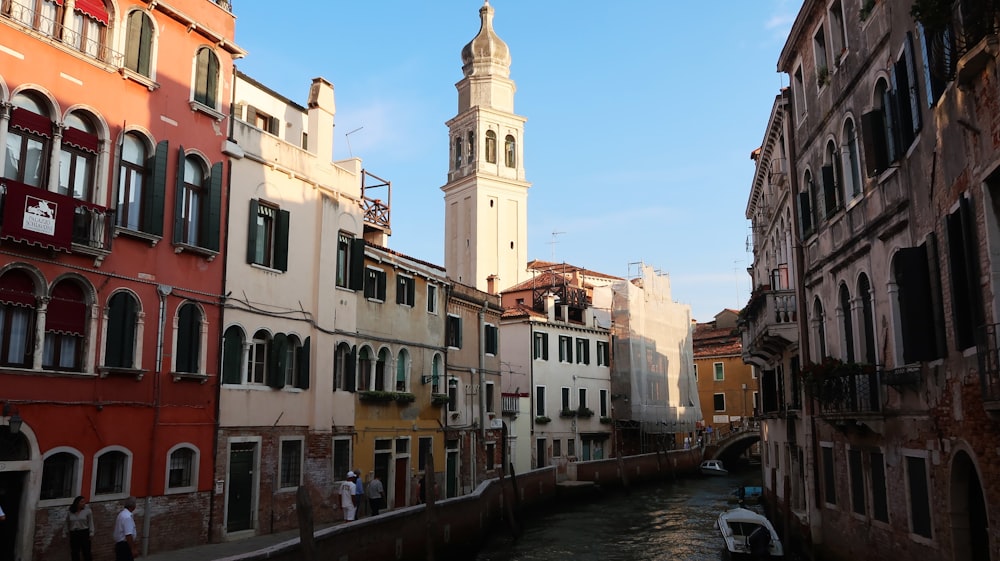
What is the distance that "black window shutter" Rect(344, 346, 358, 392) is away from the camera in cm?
1895

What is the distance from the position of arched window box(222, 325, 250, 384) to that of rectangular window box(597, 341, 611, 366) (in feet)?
84.4

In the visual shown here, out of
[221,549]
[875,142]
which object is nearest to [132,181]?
[221,549]

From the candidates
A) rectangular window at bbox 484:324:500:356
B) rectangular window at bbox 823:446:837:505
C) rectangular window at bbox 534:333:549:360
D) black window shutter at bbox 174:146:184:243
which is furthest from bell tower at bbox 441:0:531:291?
black window shutter at bbox 174:146:184:243

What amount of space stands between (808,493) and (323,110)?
1283 centimetres

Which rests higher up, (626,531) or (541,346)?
(541,346)

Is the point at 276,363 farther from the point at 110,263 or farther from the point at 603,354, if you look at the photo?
A: the point at 603,354

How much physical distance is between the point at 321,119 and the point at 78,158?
21.2 feet

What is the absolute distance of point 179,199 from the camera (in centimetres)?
1425

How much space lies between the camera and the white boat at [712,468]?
43.4 m

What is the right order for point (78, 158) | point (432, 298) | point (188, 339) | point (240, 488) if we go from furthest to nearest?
point (432, 298), point (240, 488), point (188, 339), point (78, 158)

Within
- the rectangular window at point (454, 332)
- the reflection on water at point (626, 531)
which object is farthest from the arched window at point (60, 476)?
the rectangular window at point (454, 332)

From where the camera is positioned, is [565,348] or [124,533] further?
[565,348]

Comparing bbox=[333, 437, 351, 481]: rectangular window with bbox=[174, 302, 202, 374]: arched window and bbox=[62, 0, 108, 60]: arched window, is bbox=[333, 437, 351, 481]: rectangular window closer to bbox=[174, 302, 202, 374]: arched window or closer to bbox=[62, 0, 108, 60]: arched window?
bbox=[174, 302, 202, 374]: arched window

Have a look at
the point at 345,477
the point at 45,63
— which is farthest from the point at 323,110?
the point at 345,477
